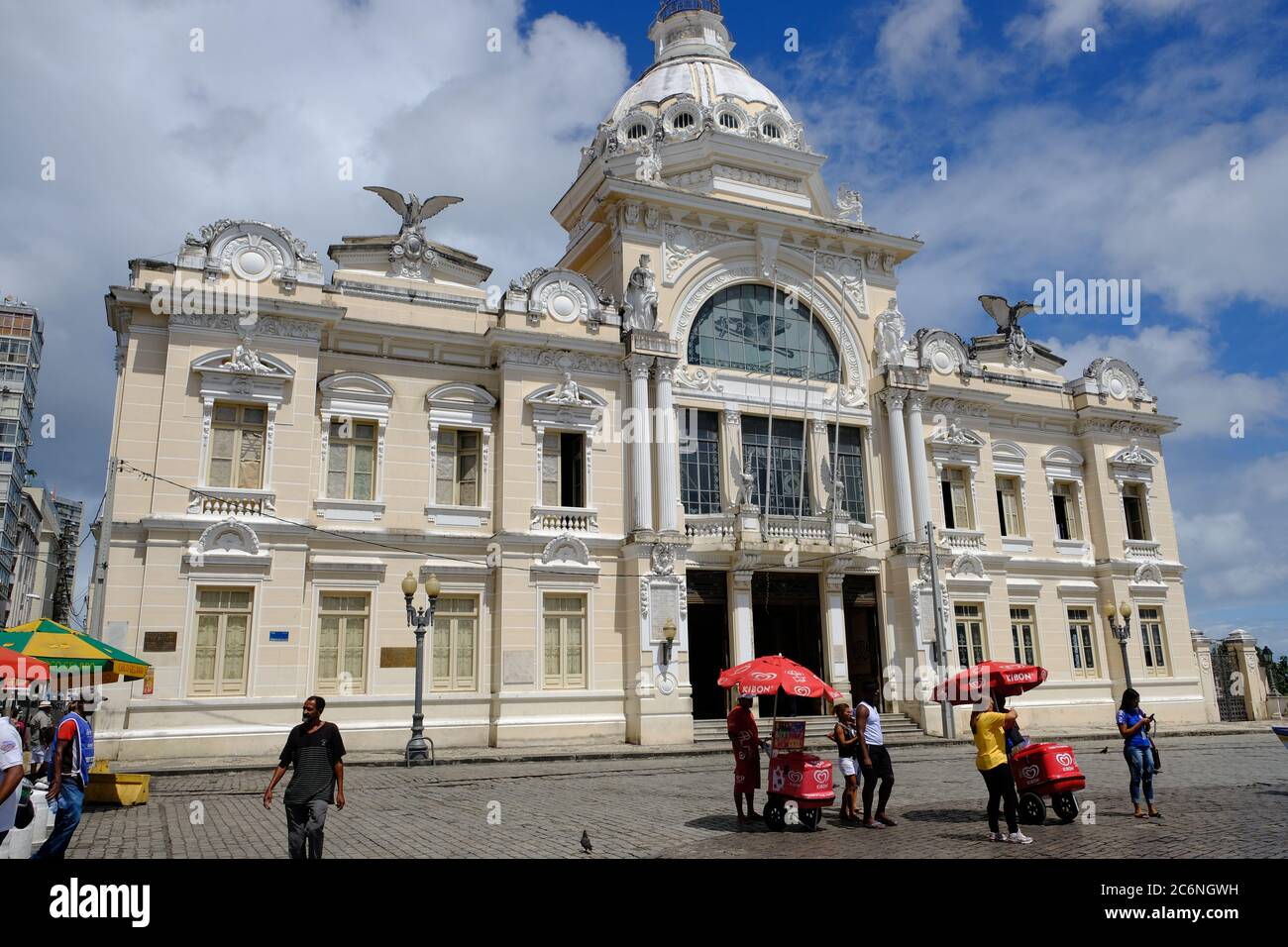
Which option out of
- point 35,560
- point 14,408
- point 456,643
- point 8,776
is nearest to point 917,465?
point 456,643

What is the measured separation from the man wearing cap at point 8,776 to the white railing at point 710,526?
18889 millimetres

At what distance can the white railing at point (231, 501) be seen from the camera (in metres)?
20.2

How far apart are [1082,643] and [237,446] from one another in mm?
26252

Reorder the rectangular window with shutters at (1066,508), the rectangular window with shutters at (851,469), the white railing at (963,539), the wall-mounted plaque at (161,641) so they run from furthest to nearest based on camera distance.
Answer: the rectangular window with shutters at (1066,508) → the white railing at (963,539) → the rectangular window with shutters at (851,469) → the wall-mounted plaque at (161,641)

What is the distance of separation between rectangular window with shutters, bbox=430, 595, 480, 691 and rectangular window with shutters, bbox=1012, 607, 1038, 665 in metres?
17.1

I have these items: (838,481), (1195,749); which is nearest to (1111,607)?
(1195,749)

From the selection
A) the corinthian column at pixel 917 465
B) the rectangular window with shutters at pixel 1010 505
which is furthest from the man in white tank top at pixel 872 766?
the rectangular window with shutters at pixel 1010 505

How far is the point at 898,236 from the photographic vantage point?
29.6 metres

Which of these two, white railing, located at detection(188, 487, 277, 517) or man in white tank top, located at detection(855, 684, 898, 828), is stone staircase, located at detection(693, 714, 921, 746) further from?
white railing, located at detection(188, 487, 277, 517)

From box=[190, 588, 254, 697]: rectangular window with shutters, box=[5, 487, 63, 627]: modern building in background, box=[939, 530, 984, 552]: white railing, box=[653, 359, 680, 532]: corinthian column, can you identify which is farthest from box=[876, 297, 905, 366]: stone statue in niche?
box=[5, 487, 63, 627]: modern building in background

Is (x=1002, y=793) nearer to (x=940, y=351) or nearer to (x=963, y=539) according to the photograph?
(x=963, y=539)

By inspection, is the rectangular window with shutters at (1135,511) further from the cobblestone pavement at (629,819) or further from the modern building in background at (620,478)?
the cobblestone pavement at (629,819)

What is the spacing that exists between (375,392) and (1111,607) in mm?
21486

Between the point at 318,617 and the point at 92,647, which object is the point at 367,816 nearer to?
the point at 92,647
